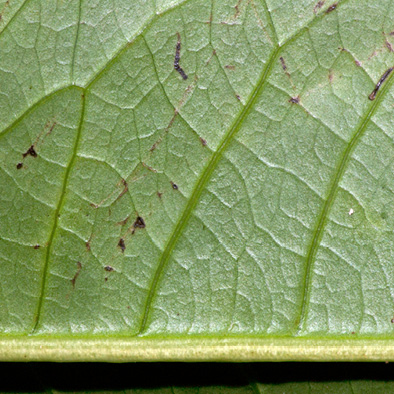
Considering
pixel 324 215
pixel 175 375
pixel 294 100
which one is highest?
pixel 294 100

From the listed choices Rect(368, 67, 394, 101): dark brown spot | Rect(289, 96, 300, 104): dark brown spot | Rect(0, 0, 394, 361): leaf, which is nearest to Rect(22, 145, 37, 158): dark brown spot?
Rect(0, 0, 394, 361): leaf

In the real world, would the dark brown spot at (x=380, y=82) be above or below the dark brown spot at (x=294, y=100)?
above

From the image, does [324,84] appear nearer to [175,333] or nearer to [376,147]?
[376,147]

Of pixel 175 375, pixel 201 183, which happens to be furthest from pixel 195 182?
pixel 175 375

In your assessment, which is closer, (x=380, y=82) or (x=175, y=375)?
(x=380, y=82)

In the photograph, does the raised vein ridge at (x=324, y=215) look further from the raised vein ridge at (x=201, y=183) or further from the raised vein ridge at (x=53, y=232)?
the raised vein ridge at (x=53, y=232)

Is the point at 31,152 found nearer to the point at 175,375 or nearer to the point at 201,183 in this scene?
the point at 201,183

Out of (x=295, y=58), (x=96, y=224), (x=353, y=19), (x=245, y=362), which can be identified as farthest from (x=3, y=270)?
(x=353, y=19)

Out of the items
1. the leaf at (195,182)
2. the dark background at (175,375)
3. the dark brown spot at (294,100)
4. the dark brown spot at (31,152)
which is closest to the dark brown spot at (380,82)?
the leaf at (195,182)
